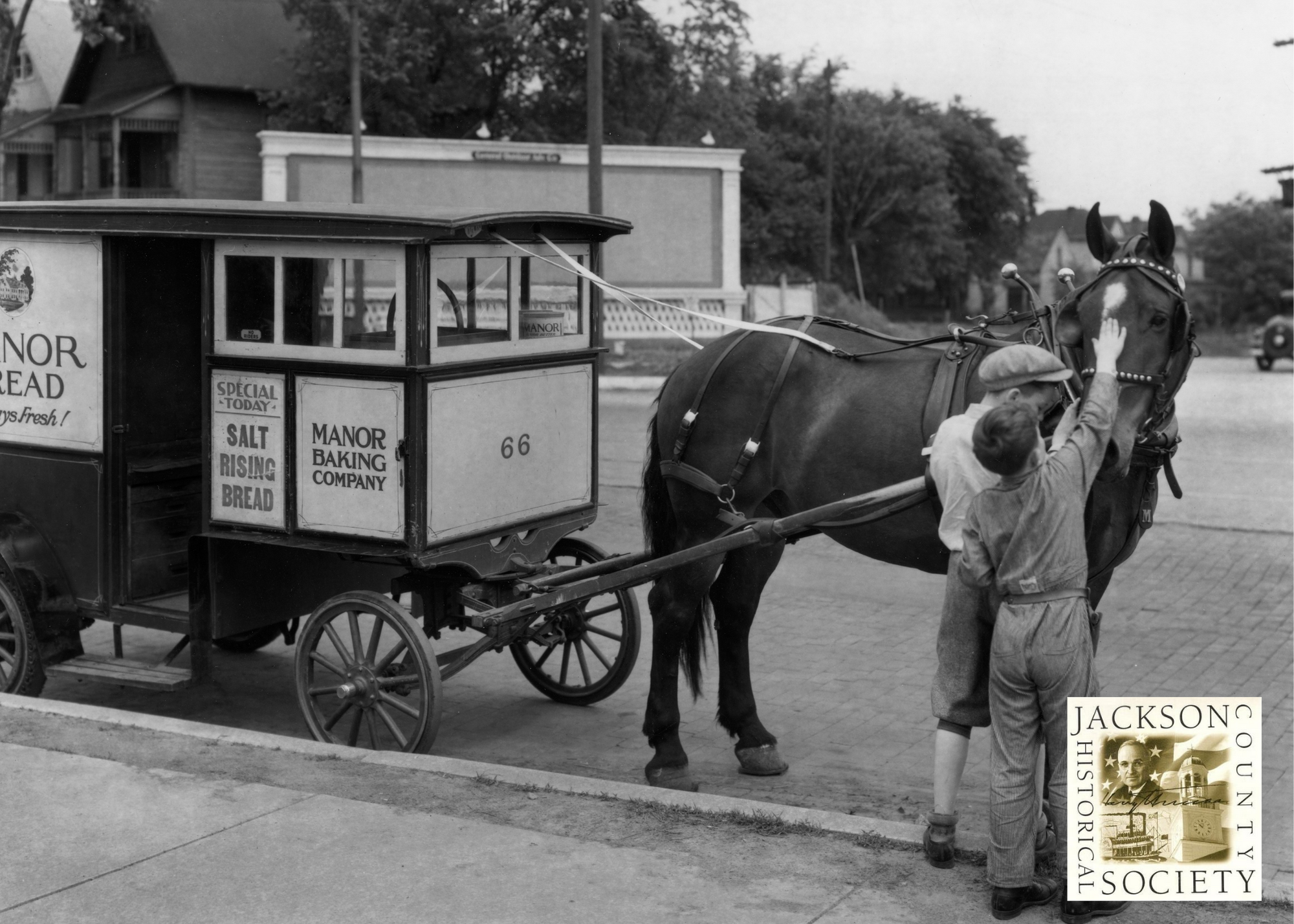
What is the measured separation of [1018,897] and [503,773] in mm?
2116

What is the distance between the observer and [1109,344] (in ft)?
14.8

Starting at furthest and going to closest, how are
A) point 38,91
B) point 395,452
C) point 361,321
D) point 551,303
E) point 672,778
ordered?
point 38,91
point 551,303
point 361,321
point 395,452
point 672,778

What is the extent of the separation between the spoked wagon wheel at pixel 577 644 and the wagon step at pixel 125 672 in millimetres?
1526

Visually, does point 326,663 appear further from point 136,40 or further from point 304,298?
point 136,40

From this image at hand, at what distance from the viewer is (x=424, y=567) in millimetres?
6094

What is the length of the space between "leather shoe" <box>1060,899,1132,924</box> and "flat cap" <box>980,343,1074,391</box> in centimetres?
149

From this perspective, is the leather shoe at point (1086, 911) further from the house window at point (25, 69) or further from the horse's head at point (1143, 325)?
the house window at point (25, 69)

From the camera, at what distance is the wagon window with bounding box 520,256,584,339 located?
264 inches

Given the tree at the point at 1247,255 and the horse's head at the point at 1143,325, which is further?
the tree at the point at 1247,255

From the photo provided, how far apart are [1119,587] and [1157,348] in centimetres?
545

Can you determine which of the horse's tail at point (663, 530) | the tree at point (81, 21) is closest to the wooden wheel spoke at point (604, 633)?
the horse's tail at point (663, 530)

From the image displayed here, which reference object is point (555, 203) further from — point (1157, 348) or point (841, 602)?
point (1157, 348)

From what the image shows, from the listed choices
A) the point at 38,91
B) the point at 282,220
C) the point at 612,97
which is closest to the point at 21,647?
the point at 282,220

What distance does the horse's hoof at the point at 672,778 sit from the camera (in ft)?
19.1
